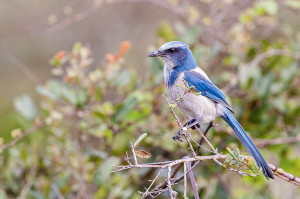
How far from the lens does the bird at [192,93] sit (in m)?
2.54

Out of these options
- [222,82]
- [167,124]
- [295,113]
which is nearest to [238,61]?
[222,82]

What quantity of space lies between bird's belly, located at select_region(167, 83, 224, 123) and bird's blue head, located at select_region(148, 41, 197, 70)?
17 centimetres

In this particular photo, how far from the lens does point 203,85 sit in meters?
2.72

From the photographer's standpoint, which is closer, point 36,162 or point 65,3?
point 36,162

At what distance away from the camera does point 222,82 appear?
3.83 meters

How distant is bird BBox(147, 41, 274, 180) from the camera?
2543mm

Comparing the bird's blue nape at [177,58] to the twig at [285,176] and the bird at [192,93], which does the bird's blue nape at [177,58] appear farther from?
the twig at [285,176]

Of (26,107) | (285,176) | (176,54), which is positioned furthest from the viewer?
(26,107)

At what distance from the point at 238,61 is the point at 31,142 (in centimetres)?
177

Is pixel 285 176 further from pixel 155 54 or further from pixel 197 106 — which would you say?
pixel 155 54

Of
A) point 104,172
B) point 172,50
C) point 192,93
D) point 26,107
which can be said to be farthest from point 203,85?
point 26,107

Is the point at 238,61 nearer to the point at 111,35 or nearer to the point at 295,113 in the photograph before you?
the point at 295,113

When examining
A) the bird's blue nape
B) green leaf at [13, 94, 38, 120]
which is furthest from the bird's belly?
green leaf at [13, 94, 38, 120]

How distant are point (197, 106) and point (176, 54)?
1.04 feet
